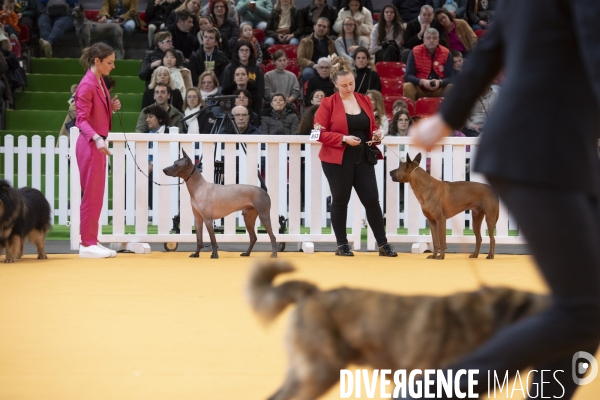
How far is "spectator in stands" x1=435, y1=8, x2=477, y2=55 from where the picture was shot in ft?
40.7

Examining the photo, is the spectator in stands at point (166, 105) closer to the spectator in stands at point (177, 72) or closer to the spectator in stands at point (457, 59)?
the spectator in stands at point (177, 72)

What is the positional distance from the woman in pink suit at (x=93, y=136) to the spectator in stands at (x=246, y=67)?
3488 millimetres

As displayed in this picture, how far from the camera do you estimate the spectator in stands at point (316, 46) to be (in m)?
11.9

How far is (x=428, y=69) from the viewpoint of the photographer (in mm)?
11242

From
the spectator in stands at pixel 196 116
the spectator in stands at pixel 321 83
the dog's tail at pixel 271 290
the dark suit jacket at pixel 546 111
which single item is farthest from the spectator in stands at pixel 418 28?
the dark suit jacket at pixel 546 111

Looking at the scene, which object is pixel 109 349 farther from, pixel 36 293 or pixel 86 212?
pixel 86 212

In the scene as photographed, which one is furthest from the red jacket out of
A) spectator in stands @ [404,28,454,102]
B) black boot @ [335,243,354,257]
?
black boot @ [335,243,354,257]

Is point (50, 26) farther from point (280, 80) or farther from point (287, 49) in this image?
point (280, 80)

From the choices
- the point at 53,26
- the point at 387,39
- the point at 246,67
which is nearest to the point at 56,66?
the point at 53,26

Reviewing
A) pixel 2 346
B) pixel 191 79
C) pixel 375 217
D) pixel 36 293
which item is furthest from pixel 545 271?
pixel 191 79

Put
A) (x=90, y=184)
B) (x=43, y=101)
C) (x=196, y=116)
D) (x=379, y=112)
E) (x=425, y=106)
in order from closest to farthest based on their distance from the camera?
(x=90, y=184)
(x=379, y=112)
(x=196, y=116)
(x=425, y=106)
(x=43, y=101)

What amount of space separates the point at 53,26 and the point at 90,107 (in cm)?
698

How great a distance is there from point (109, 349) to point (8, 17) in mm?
10327

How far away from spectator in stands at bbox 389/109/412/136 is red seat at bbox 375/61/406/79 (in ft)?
10.3
